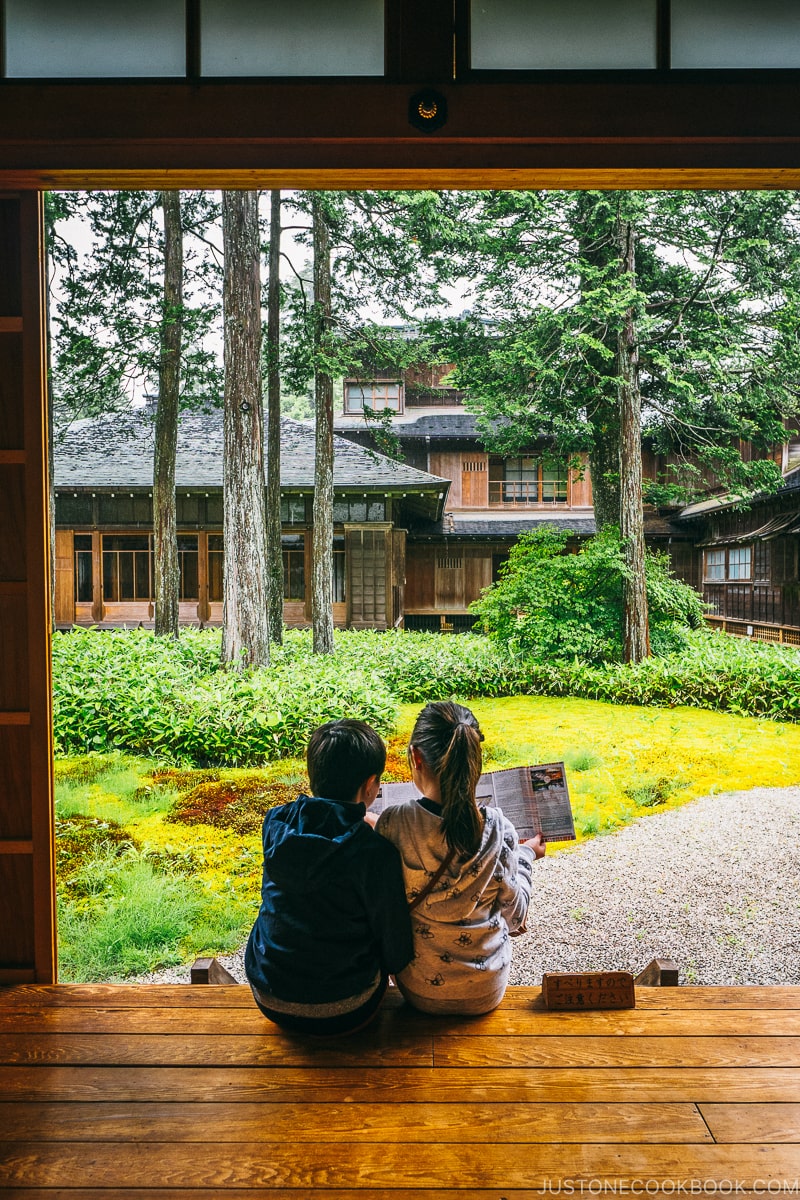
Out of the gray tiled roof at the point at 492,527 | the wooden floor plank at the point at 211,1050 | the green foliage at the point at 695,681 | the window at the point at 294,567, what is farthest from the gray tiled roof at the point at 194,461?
the wooden floor plank at the point at 211,1050

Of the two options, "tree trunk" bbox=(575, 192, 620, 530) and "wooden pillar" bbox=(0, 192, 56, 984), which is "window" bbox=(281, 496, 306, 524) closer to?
"tree trunk" bbox=(575, 192, 620, 530)

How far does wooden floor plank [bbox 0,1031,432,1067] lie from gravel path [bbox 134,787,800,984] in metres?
1.90

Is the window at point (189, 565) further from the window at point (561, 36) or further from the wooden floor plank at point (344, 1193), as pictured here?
the wooden floor plank at point (344, 1193)

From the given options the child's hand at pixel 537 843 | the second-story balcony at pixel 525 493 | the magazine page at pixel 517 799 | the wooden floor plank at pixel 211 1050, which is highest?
the second-story balcony at pixel 525 493

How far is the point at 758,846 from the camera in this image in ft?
15.0

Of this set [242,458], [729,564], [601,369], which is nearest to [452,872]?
[242,458]

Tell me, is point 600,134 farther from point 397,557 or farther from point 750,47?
point 397,557

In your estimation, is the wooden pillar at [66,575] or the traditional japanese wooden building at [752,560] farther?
the wooden pillar at [66,575]

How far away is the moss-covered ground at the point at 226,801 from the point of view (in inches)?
143

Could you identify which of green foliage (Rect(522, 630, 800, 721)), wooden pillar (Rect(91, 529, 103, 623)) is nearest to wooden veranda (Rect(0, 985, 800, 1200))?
green foliage (Rect(522, 630, 800, 721))

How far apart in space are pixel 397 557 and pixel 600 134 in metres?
10.5

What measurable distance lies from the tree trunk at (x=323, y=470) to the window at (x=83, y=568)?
4.75 m

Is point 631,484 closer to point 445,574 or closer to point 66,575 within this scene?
point 445,574

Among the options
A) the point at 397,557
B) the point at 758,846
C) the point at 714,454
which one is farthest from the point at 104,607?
the point at 758,846
